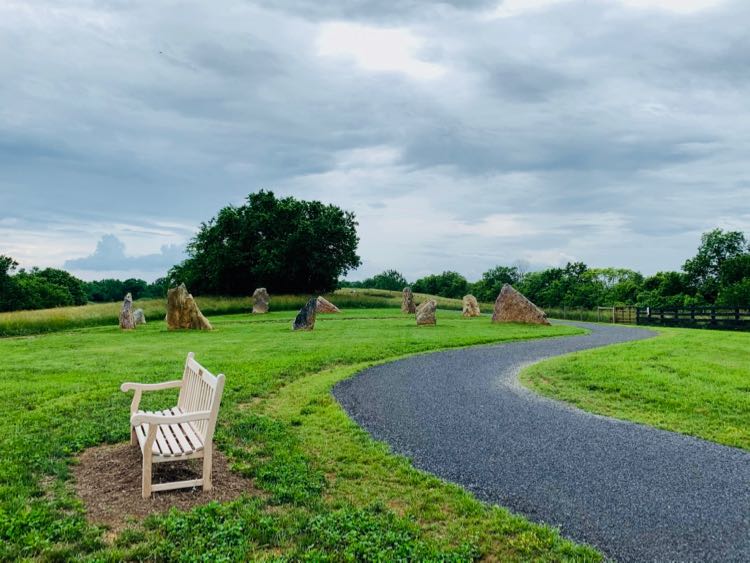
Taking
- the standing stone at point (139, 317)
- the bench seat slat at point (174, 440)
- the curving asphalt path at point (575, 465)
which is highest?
the standing stone at point (139, 317)

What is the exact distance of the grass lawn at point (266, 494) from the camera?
471 cm

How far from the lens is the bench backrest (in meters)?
6.24

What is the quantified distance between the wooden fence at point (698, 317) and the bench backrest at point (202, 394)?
109 ft

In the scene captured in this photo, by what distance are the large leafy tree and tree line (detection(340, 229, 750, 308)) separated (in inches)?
1207

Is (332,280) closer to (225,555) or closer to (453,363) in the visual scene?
(453,363)

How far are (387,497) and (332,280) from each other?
49.6 meters

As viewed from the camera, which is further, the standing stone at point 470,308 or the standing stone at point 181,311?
the standing stone at point 470,308

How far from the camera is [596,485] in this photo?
20.6ft

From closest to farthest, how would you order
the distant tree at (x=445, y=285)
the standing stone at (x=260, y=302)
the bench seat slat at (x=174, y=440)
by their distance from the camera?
1. the bench seat slat at (x=174, y=440)
2. the standing stone at (x=260, y=302)
3. the distant tree at (x=445, y=285)

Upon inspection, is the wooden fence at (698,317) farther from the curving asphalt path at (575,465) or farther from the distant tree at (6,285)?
the distant tree at (6,285)

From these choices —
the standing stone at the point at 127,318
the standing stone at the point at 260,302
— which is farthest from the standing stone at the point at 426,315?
the standing stone at the point at 260,302

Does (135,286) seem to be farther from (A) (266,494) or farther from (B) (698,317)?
(A) (266,494)

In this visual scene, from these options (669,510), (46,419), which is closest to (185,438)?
(46,419)

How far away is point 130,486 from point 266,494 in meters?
1.60
